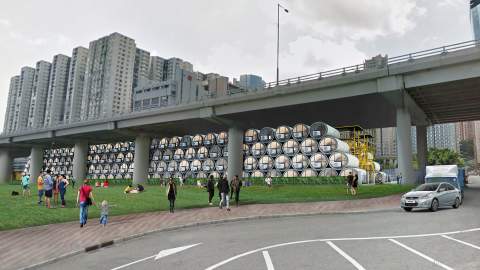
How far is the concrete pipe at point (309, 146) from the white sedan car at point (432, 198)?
65.6ft

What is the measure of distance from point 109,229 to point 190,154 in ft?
136

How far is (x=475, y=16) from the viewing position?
166 m

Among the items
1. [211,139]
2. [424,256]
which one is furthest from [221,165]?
[424,256]

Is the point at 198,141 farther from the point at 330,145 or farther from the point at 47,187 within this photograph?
the point at 47,187

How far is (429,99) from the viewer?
3941 cm

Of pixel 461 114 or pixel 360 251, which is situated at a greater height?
pixel 461 114

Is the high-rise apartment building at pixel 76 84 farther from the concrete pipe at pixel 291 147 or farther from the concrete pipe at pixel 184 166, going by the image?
the concrete pipe at pixel 291 147

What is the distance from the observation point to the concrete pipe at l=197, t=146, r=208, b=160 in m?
54.2

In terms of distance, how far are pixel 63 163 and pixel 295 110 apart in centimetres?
6830

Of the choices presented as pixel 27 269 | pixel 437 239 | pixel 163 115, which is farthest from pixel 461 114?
pixel 27 269

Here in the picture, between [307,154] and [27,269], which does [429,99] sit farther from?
[27,269]

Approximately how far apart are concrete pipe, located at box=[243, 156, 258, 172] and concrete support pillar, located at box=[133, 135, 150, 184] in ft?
69.8

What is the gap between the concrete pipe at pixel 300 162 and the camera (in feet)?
137

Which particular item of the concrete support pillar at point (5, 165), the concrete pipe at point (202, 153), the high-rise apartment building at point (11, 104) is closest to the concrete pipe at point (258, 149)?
the concrete pipe at point (202, 153)
